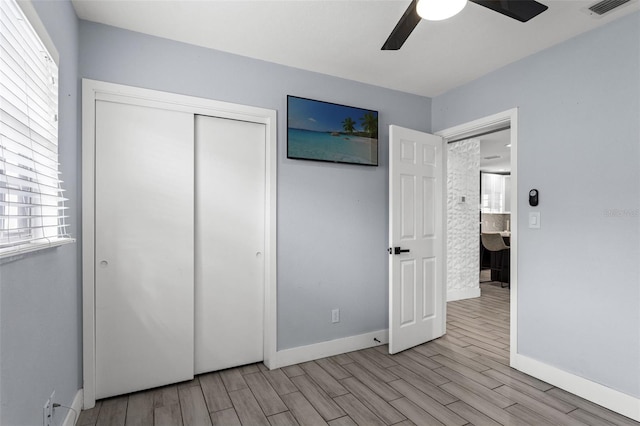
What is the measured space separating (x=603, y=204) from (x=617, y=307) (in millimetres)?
662

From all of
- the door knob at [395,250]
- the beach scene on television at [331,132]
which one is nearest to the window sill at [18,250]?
the beach scene on television at [331,132]

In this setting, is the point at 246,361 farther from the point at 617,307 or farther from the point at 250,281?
the point at 617,307

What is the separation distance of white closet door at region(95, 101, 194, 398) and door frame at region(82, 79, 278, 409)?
1.9 inches

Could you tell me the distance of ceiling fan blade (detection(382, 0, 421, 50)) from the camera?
1.60m

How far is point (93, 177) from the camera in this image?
2.17m

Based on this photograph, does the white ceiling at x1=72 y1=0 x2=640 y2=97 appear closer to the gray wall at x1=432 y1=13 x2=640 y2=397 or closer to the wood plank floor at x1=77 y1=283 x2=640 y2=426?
the gray wall at x1=432 y1=13 x2=640 y2=397

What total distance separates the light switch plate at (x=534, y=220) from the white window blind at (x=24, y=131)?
9.93ft

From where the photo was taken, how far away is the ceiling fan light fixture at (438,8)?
149cm

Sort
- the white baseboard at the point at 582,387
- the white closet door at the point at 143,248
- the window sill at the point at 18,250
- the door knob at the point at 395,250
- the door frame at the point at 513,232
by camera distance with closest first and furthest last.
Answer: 1. the window sill at the point at 18,250
2. the white baseboard at the point at 582,387
3. the white closet door at the point at 143,248
4. the door frame at the point at 513,232
5. the door knob at the point at 395,250

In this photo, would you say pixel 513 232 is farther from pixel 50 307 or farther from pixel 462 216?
pixel 50 307

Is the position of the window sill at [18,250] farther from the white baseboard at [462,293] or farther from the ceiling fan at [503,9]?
the white baseboard at [462,293]

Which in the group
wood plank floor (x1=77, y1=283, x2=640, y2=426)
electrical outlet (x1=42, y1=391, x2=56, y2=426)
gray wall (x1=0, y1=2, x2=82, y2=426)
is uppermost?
gray wall (x1=0, y1=2, x2=82, y2=426)

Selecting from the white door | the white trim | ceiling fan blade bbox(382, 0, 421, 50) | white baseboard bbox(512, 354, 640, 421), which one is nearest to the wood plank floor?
white baseboard bbox(512, 354, 640, 421)

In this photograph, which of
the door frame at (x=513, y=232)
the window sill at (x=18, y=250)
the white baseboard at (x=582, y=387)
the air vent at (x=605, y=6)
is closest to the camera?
the window sill at (x=18, y=250)
